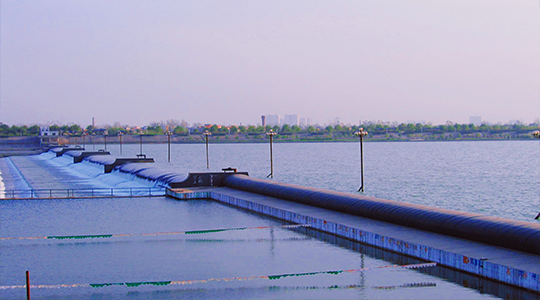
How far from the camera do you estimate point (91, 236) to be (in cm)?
3319

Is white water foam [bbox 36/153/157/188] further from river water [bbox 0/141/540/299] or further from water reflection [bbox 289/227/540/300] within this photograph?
water reflection [bbox 289/227/540/300]

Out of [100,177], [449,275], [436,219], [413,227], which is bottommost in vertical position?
[100,177]

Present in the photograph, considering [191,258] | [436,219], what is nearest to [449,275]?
[436,219]

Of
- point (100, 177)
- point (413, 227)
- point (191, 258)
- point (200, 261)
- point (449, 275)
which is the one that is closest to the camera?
point (449, 275)

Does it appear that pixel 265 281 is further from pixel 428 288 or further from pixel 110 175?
pixel 110 175

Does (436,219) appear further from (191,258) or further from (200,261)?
(191,258)

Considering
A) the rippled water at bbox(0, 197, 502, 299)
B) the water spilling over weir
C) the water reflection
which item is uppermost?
the water spilling over weir

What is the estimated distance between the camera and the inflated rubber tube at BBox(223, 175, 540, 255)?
23.0 m

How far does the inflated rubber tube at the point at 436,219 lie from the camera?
23.0 metres

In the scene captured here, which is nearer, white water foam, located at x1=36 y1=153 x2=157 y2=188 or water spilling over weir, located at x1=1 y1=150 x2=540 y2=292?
water spilling over weir, located at x1=1 y1=150 x2=540 y2=292

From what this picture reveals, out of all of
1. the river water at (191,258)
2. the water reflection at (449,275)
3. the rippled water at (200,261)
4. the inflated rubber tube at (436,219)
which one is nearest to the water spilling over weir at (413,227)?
the inflated rubber tube at (436,219)

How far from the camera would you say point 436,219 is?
89.4 feet

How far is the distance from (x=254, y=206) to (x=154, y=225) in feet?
22.7

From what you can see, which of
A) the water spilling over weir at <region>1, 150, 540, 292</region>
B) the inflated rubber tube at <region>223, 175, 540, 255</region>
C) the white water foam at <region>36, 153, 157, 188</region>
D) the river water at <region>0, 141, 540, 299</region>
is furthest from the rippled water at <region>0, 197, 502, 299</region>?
the white water foam at <region>36, 153, 157, 188</region>
